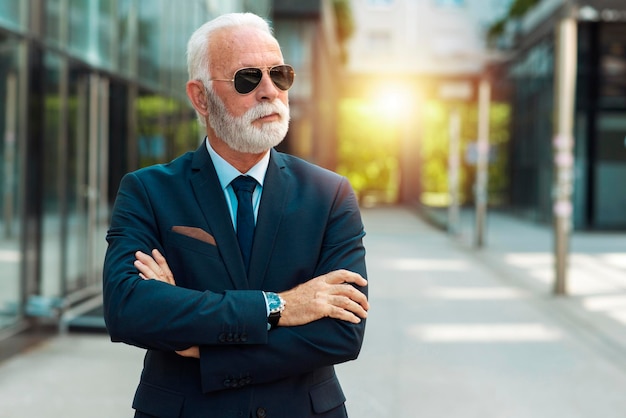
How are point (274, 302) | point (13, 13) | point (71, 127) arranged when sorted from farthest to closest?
point (71, 127) < point (13, 13) < point (274, 302)

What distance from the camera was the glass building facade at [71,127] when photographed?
8359 millimetres

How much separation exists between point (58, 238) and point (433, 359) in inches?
166

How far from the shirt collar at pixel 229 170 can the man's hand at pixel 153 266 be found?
24 cm

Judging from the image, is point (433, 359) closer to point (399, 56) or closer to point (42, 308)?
point (42, 308)

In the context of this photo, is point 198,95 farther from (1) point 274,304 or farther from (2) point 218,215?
(1) point 274,304

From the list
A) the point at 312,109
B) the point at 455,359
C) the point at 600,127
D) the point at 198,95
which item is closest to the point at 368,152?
the point at 312,109

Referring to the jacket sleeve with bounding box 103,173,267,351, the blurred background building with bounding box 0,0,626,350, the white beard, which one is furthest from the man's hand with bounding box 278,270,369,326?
the blurred background building with bounding box 0,0,626,350

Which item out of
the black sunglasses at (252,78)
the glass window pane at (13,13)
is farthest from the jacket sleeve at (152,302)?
the glass window pane at (13,13)

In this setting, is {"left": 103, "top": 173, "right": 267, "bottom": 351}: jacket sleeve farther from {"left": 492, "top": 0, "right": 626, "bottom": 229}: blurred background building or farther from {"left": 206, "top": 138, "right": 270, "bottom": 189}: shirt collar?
{"left": 492, "top": 0, "right": 626, "bottom": 229}: blurred background building

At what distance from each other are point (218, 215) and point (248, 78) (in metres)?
0.34

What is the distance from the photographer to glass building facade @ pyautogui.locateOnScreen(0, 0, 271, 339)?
8.36 m

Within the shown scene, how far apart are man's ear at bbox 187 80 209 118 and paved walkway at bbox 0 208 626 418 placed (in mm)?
3932

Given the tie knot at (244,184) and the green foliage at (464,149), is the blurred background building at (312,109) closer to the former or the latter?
the green foliage at (464,149)

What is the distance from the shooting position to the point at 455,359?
26.3ft
